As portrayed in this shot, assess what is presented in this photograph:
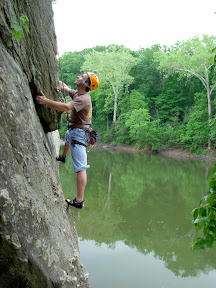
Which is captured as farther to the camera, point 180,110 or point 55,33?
point 180,110

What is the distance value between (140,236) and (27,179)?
568 centimetres

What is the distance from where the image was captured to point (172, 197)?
36.8 feet

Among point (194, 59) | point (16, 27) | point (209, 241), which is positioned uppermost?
point (194, 59)

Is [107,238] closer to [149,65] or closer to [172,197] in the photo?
[172,197]

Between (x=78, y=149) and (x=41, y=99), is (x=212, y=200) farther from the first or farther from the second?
(x=41, y=99)

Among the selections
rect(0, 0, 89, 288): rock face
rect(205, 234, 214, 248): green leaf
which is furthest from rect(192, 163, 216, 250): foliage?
rect(0, 0, 89, 288): rock face

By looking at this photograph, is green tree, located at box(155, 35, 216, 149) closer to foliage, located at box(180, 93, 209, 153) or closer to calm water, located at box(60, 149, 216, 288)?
foliage, located at box(180, 93, 209, 153)

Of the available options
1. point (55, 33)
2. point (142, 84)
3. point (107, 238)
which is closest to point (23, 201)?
point (55, 33)

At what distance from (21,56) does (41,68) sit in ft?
1.51

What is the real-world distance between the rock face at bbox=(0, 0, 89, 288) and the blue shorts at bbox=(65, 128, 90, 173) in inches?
17.7

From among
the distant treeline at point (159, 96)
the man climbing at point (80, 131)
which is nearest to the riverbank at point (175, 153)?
the distant treeline at point (159, 96)

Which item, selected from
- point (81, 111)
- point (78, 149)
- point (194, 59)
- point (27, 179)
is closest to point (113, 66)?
point (194, 59)

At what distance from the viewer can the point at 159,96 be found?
34062 millimetres

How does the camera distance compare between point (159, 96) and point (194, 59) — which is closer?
point (194, 59)
